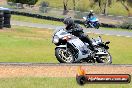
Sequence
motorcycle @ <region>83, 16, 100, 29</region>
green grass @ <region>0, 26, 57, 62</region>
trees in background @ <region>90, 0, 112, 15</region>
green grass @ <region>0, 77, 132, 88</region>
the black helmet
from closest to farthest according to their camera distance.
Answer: green grass @ <region>0, 77, 132, 88</region>
the black helmet
green grass @ <region>0, 26, 57, 62</region>
motorcycle @ <region>83, 16, 100, 29</region>
trees in background @ <region>90, 0, 112, 15</region>

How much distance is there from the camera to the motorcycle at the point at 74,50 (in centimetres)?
1381

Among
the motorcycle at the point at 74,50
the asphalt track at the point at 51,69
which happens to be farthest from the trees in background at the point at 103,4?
the asphalt track at the point at 51,69

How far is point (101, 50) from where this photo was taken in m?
14.6

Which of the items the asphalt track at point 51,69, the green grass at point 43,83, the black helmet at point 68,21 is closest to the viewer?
the green grass at point 43,83

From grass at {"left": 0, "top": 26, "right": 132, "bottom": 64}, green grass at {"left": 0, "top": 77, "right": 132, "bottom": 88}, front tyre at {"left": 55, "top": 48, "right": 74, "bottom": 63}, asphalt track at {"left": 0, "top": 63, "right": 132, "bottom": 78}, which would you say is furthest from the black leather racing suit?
green grass at {"left": 0, "top": 77, "right": 132, "bottom": 88}

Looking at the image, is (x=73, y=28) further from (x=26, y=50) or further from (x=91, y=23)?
(x=91, y=23)

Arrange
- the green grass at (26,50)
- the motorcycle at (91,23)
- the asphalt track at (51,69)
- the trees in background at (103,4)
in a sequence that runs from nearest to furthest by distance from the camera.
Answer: the asphalt track at (51,69)
the green grass at (26,50)
the motorcycle at (91,23)
the trees in background at (103,4)

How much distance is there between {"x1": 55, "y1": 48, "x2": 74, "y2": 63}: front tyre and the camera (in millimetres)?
13930

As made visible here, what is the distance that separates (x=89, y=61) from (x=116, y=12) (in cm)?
5571

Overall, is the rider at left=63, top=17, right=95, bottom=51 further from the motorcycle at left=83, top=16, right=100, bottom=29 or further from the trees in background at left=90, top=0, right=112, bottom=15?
the trees in background at left=90, top=0, right=112, bottom=15

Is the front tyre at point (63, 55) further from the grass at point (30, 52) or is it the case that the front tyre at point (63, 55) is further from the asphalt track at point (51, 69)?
the grass at point (30, 52)

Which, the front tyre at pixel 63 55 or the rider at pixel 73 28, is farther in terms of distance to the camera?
the front tyre at pixel 63 55

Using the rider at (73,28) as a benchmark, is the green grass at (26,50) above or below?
below

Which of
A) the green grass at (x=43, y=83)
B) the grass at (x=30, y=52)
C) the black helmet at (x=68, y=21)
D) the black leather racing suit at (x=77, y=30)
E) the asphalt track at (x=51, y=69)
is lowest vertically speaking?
the grass at (x=30, y=52)
